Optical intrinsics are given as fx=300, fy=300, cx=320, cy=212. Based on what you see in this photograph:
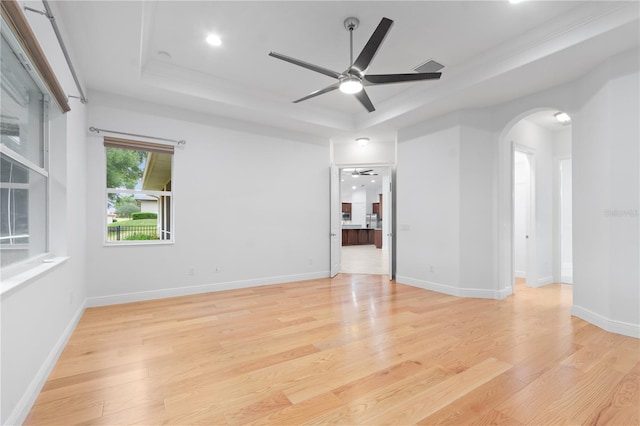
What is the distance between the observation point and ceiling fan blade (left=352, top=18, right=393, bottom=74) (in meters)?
2.28

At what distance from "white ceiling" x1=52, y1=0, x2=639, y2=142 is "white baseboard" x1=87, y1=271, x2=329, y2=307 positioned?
2.69 metres

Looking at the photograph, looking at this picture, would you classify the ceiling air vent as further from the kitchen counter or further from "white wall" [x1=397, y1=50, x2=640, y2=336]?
the kitchen counter

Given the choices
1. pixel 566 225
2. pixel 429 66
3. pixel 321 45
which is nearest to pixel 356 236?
pixel 566 225

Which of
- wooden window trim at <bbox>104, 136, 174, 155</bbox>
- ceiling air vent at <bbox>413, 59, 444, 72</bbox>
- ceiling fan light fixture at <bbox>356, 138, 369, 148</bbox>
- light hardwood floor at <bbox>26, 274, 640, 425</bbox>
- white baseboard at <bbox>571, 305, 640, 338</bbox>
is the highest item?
ceiling air vent at <bbox>413, 59, 444, 72</bbox>

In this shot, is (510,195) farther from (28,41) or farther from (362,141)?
(28,41)

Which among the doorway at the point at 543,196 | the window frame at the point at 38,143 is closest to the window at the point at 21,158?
the window frame at the point at 38,143

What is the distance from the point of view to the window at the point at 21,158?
1.82m

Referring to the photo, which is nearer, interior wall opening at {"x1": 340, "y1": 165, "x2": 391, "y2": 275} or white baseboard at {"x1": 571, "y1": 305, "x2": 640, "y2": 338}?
white baseboard at {"x1": 571, "y1": 305, "x2": 640, "y2": 338}

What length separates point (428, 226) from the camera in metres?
4.95

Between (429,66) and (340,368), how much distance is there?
3574 millimetres

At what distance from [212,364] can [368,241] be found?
11765 mm

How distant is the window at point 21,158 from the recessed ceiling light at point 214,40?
158 centimetres

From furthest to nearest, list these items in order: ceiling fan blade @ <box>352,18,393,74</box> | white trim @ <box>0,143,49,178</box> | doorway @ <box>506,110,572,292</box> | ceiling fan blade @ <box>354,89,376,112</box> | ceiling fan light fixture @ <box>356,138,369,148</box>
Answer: ceiling fan light fixture @ <box>356,138,369,148</box> → doorway @ <box>506,110,572,292</box> → ceiling fan blade @ <box>354,89,376,112</box> → ceiling fan blade @ <box>352,18,393,74</box> → white trim @ <box>0,143,49,178</box>

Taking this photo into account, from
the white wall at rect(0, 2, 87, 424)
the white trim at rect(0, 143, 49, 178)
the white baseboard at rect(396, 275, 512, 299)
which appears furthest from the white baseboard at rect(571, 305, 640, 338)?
the white trim at rect(0, 143, 49, 178)
